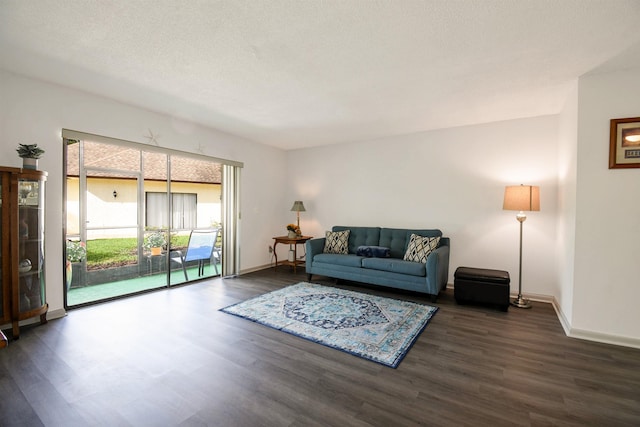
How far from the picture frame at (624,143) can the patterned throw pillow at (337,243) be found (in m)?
3.39

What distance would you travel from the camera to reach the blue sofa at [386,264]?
3.80 meters

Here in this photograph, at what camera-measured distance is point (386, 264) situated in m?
4.09

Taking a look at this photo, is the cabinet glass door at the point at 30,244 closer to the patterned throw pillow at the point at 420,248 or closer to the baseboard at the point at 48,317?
the baseboard at the point at 48,317

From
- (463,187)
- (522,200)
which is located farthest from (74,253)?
(522,200)

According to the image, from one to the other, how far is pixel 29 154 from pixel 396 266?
14.0 feet

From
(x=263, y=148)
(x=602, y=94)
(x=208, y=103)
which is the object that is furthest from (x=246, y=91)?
(x=602, y=94)

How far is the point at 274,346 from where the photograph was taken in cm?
254

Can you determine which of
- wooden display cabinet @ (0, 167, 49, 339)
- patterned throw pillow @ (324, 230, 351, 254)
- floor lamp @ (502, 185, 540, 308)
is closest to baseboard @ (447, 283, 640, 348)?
floor lamp @ (502, 185, 540, 308)

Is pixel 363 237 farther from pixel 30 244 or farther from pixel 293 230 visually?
pixel 30 244

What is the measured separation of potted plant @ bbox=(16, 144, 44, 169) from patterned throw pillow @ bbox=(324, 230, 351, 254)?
12.6ft

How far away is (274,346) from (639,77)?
13.4 feet

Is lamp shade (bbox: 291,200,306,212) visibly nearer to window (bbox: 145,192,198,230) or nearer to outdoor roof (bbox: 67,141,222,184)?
outdoor roof (bbox: 67,141,222,184)

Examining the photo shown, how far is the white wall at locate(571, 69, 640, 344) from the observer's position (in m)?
2.60

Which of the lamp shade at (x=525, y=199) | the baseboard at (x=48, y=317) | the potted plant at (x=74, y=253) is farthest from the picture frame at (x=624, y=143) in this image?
the potted plant at (x=74, y=253)
